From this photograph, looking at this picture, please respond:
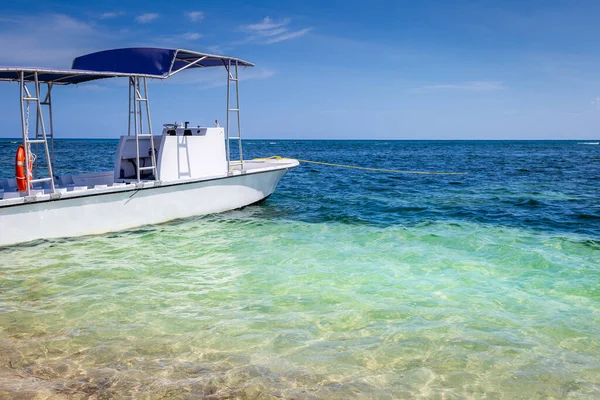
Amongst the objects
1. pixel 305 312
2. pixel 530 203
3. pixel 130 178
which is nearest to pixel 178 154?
pixel 130 178

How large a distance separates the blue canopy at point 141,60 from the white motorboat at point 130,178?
24 millimetres

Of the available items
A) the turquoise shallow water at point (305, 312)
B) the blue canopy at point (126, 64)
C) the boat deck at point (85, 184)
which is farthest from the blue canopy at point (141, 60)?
the turquoise shallow water at point (305, 312)

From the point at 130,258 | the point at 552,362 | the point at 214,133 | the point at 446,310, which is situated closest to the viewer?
the point at 552,362

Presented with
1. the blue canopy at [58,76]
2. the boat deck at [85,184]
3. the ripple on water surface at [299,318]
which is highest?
the blue canopy at [58,76]

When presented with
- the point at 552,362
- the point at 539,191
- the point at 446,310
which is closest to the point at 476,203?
the point at 539,191

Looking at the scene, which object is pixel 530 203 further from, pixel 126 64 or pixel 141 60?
pixel 126 64

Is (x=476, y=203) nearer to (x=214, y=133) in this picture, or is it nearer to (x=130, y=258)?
(x=214, y=133)

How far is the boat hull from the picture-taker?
9844 mm

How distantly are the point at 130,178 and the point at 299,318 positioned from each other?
826 cm

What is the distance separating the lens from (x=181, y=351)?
17.6 feet

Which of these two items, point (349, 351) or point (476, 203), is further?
point (476, 203)

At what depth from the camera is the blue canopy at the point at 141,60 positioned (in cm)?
1146

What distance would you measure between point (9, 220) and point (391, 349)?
827cm

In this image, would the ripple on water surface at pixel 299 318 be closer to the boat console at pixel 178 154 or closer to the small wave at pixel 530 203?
the boat console at pixel 178 154
